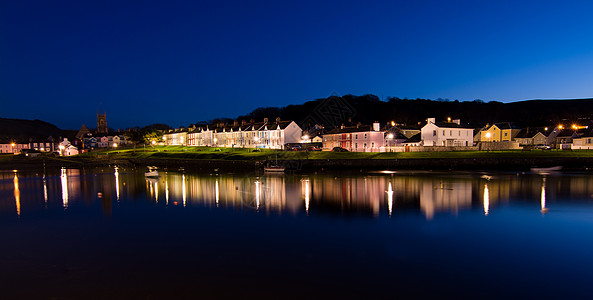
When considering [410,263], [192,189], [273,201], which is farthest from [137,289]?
[192,189]

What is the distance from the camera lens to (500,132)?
3438 inches

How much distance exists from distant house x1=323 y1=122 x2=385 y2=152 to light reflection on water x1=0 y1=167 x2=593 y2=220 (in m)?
26.9

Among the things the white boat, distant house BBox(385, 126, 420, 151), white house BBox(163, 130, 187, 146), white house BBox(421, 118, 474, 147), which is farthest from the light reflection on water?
white house BBox(163, 130, 187, 146)

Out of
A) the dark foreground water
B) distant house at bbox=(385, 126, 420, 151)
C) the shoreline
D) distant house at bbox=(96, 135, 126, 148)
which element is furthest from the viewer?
distant house at bbox=(96, 135, 126, 148)

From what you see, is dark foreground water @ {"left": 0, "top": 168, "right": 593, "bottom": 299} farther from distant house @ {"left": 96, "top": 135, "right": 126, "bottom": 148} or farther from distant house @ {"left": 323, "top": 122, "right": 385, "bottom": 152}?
distant house @ {"left": 96, "top": 135, "right": 126, "bottom": 148}

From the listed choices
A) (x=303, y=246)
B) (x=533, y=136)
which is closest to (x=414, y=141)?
(x=533, y=136)

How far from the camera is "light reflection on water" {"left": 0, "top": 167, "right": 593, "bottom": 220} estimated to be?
26359 mm

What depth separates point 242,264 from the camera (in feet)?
46.7

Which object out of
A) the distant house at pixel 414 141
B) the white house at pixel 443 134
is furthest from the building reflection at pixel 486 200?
the white house at pixel 443 134

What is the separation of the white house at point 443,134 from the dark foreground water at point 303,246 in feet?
125

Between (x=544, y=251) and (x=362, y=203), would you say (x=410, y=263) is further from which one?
(x=362, y=203)

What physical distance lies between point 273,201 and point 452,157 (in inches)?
1620

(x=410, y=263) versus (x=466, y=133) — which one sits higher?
(x=466, y=133)

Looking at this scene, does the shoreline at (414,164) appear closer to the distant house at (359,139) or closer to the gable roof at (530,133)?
the distant house at (359,139)
